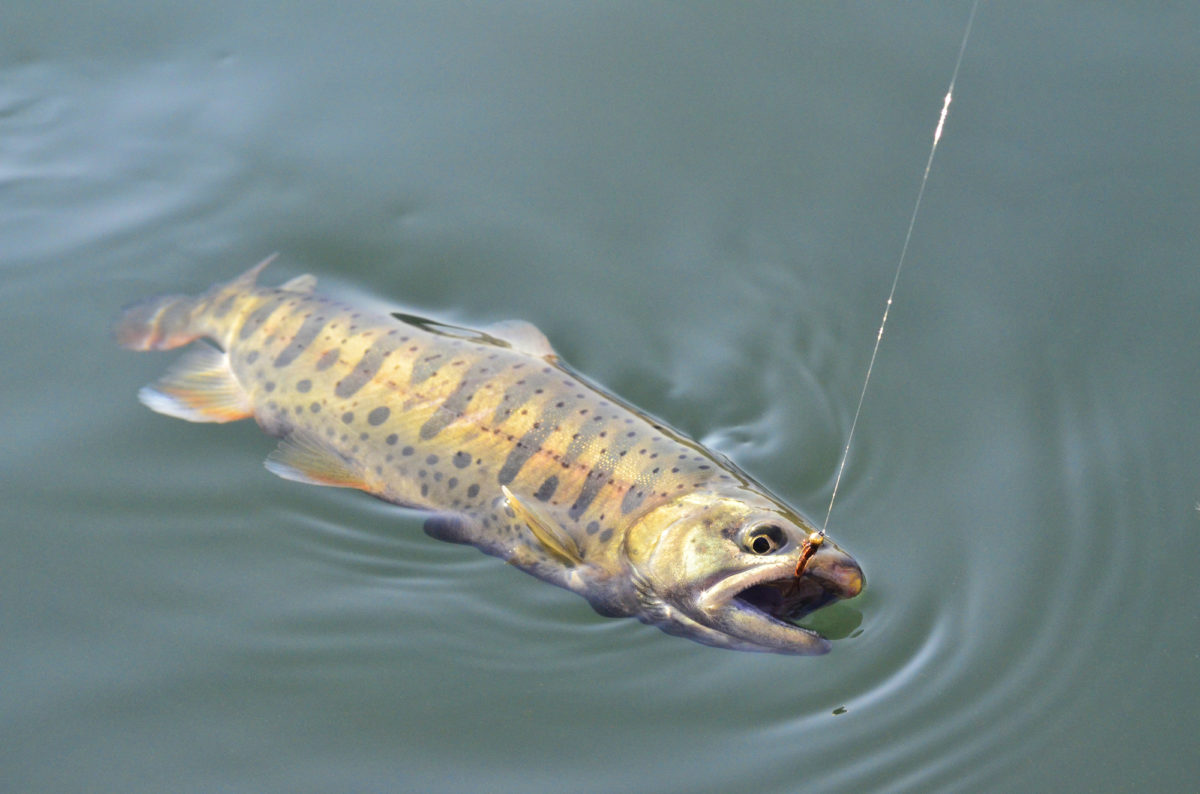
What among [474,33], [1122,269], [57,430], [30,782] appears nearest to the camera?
[30,782]

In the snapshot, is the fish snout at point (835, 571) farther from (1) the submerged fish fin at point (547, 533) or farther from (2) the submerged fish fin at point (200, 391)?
(2) the submerged fish fin at point (200, 391)

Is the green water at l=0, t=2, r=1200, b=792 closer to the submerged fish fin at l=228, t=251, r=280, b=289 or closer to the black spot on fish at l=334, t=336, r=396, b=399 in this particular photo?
the submerged fish fin at l=228, t=251, r=280, b=289

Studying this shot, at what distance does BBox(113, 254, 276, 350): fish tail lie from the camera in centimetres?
579

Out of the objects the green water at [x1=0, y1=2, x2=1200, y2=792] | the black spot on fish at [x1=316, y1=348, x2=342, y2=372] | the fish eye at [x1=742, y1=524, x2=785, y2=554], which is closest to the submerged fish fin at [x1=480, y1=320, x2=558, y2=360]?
the green water at [x1=0, y1=2, x2=1200, y2=792]

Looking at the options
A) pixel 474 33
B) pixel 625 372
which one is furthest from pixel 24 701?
pixel 474 33

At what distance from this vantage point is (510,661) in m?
4.41

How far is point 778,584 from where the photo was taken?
4.34 m

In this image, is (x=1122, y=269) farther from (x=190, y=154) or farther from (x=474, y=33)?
(x=190, y=154)

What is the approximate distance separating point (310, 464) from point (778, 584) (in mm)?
2117

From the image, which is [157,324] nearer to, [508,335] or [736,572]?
[508,335]

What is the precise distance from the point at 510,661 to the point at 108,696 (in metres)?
1.53

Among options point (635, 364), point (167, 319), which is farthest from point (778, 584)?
point (167, 319)

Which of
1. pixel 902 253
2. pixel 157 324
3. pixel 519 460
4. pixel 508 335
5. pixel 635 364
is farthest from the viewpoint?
pixel 902 253

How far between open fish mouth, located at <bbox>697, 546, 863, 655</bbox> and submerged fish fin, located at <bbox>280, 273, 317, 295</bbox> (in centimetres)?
274
